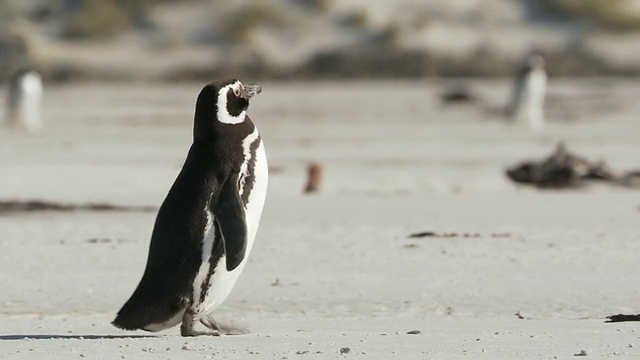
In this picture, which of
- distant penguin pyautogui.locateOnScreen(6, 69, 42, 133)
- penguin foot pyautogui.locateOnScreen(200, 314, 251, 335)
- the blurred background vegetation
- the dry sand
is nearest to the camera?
the dry sand

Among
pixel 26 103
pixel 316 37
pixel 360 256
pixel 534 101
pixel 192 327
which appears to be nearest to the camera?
pixel 192 327

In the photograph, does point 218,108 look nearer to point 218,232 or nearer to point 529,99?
point 218,232

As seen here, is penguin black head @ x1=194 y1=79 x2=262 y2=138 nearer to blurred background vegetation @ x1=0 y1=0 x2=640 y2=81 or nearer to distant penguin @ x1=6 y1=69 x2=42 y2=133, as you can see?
distant penguin @ x1=6 y1=69 x2=42 y2=133

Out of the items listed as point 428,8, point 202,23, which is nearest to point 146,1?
point 202,23

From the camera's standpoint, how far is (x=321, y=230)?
980 cm

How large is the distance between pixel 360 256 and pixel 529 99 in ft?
46.6

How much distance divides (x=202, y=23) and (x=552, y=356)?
1258 inches

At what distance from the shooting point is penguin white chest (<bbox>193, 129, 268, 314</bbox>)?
6000mm

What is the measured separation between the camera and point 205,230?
19.7 ft

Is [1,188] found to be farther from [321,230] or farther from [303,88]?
[303,88]

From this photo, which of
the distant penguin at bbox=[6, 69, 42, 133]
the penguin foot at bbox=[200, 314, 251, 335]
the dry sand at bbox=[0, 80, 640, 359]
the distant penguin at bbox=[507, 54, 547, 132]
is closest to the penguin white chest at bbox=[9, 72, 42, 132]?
the distant penguin at bbox=[6, 69, 42, 133]

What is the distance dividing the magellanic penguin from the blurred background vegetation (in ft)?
84.7

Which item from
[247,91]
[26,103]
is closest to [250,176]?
[247,91]

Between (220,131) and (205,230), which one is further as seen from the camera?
(220,131)
